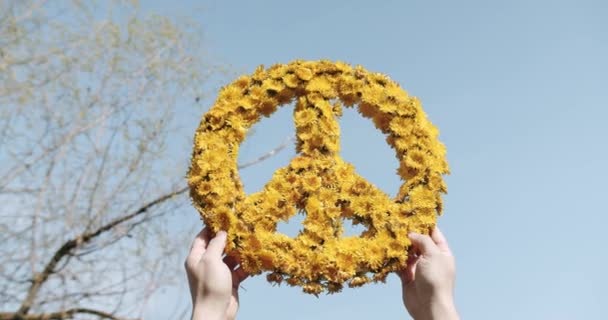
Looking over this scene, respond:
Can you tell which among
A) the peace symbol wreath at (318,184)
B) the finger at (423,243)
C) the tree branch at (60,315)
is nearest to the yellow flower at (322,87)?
the peace symbol wreath at (318,184)

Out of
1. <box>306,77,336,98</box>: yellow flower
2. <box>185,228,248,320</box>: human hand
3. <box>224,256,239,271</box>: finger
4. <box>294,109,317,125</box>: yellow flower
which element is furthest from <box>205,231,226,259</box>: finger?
<box>306,77,336,98</box>: yellow flower

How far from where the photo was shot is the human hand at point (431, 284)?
2414mm

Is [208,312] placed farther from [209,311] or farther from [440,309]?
[440,309]

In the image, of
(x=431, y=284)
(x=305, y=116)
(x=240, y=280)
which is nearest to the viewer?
(x=431, y=284)

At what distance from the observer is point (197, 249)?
2564 millimetres

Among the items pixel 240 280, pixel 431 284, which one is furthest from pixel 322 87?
pixel 431 284

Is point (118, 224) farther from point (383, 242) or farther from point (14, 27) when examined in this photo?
point (383, 242)

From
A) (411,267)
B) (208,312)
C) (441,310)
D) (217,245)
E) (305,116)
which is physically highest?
(305,116)

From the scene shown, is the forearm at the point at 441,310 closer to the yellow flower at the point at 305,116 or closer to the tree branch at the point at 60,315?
the yellow flower at the point at 305,116

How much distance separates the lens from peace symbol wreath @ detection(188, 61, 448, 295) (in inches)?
109

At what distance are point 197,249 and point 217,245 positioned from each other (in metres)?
0.09

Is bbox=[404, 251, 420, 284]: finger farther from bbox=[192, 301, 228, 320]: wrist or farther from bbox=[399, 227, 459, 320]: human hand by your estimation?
bbox=[192, 301, 228, 320]: wrist

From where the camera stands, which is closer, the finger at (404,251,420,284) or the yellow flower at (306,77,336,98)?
the finger at (404,251,420,284)

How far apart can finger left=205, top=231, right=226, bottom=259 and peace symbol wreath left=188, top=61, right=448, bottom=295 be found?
8 cm
